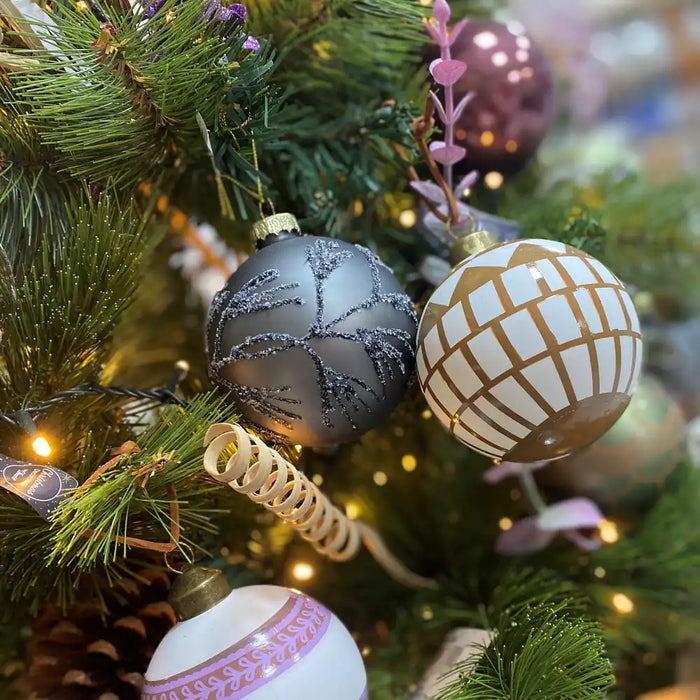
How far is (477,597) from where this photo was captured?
55 cm

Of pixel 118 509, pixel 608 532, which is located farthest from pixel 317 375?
pixel 608 532

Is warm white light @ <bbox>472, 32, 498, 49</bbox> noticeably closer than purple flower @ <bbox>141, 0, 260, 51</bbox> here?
No

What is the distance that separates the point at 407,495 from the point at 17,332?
15.6 inches

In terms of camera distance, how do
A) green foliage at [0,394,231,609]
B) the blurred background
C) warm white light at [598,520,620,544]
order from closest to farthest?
green foliage at [0,394,231,609] → warm white light at [598,520,620,544] → the blurred background

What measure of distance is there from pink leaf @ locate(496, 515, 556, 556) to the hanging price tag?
35 cm

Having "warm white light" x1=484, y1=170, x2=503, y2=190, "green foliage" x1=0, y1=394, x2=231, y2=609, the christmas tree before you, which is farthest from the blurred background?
"green foliage" x1=0, y1=394, x2=231, y2=609

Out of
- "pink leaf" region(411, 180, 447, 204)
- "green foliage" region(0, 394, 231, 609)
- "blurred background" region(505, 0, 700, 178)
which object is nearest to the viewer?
"green foliage" region(0, 394, 231, 609)

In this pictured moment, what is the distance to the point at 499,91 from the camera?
1.68 ft

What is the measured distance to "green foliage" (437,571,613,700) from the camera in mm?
357

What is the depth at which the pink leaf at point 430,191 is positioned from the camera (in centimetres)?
44

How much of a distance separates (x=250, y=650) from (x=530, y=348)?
22cm

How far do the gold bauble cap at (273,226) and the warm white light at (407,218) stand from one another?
17 centimetres

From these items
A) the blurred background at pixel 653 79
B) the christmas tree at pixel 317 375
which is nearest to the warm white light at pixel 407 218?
the christmas tree at pixel 317 375

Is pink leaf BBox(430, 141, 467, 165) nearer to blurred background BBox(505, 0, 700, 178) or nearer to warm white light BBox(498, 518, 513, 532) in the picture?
warm white light BBox(498, 518, 513, 532)
